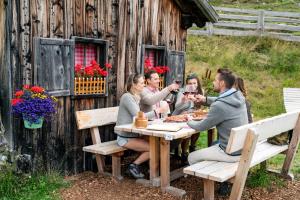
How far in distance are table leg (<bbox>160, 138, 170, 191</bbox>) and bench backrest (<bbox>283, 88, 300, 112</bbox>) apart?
730cm

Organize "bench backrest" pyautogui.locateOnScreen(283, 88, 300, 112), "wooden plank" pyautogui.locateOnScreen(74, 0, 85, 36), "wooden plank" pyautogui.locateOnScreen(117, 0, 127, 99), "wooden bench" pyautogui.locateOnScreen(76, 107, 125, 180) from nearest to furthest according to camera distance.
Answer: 1. "wooden bench" pyautogui.locateOnScreen(76, 107, 125, 180)
2. "wooden plank" pyautogui.locateOnScreen(74, 0, 85, 36)
3. "wooden plank" pyautogui.locateOnScreen(117, 0, 127, 99)
4. "bench backrest" pyautogui.locateOnScreen(283, 88, 300, 112)

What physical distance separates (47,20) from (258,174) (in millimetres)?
3790

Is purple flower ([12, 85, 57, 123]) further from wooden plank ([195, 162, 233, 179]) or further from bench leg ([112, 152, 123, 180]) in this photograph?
wooden plank ([195, 162, 233, 179])

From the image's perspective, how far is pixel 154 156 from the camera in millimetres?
5934

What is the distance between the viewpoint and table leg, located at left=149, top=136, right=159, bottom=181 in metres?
5.88

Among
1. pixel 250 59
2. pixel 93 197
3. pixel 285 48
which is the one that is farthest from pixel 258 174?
pixel 285 48

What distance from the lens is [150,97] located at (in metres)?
6.57

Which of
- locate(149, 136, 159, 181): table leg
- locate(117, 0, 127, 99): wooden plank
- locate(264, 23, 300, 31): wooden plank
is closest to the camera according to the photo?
locate(149, 136, 159, 181): table leg

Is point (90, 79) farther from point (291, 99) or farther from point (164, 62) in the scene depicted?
point (291, 99)

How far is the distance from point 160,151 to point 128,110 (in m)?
0.77

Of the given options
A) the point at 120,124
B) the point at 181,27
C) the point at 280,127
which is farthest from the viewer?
the point at 181,27

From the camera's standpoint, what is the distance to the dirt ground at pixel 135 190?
5711mm

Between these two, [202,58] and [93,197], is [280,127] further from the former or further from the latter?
[202,58]

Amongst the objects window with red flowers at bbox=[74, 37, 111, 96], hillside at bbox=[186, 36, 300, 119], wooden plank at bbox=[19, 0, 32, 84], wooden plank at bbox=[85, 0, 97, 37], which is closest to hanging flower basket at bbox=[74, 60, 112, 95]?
window with red flowers at bbox=[74, 37, 111, 96]
